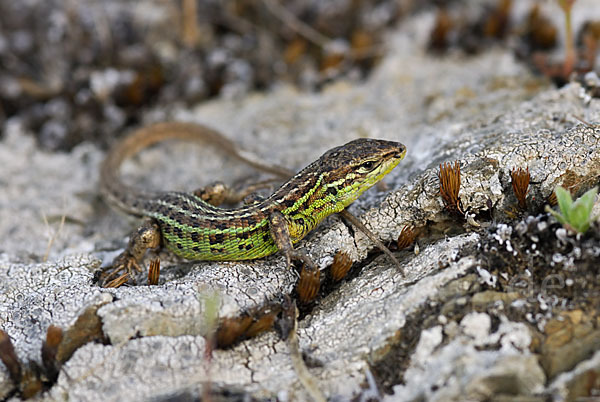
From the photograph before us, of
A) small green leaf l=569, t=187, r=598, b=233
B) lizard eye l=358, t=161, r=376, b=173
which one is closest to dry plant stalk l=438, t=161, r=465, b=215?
lizard eye l=358, t=161, r=376, b=173

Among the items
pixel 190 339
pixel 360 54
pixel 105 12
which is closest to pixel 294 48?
pixel 360 54

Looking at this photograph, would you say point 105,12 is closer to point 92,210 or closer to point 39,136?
point 39,136

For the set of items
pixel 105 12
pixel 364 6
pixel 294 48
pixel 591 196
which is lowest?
pixel 591 196

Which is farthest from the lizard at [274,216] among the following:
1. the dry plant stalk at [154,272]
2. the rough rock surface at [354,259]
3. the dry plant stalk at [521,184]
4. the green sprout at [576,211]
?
the green sprout at [576,211]

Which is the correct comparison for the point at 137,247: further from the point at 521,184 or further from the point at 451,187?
the point at 521,184

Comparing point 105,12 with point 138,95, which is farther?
point 105,12

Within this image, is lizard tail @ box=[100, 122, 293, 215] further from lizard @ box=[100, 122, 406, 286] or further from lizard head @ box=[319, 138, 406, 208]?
lizard head @ box=[319, 138, 406, 208]

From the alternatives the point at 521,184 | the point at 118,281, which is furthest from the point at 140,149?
the point at 521,184
